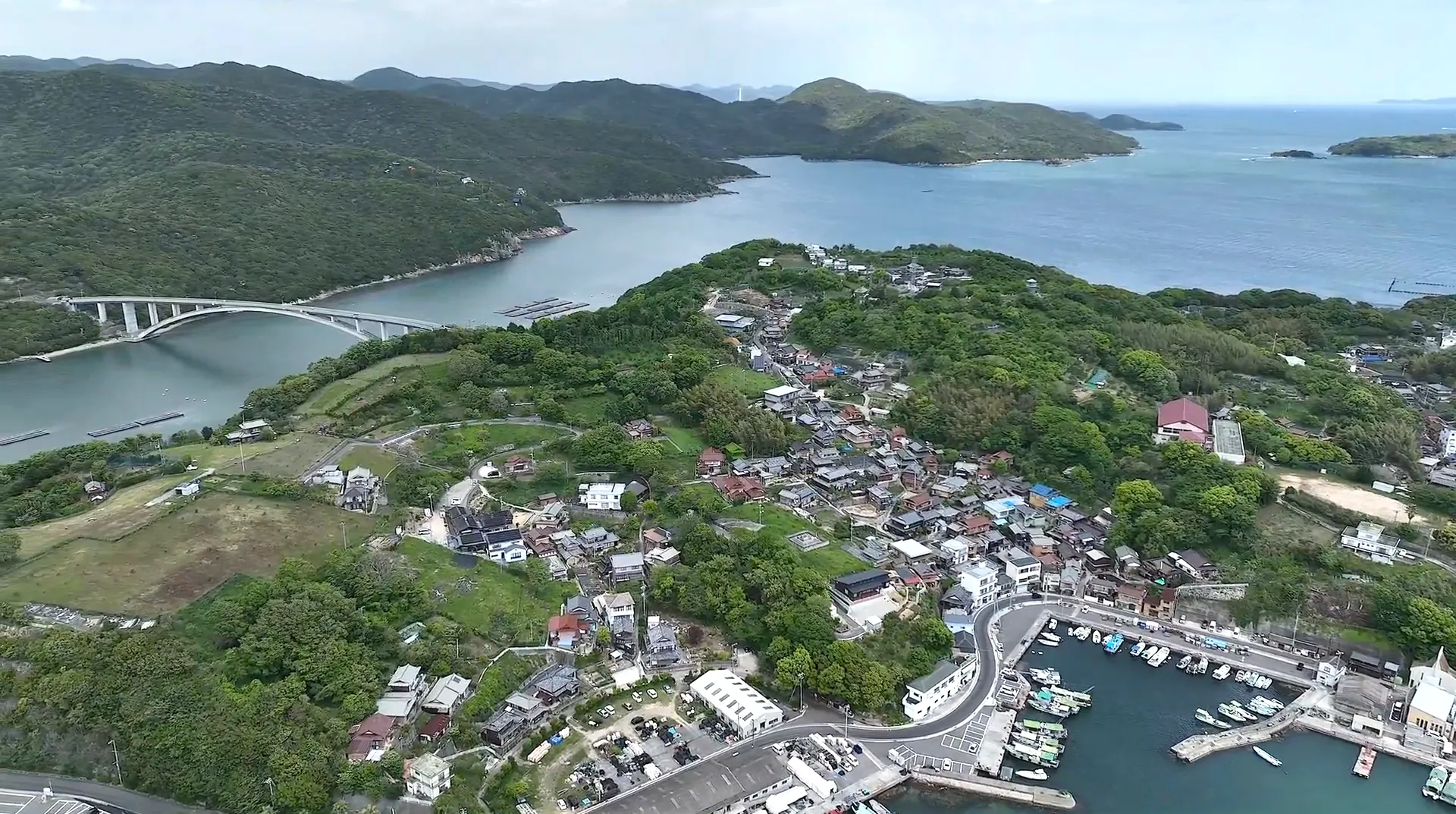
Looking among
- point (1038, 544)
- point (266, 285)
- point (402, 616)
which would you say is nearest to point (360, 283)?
point (266, 285)

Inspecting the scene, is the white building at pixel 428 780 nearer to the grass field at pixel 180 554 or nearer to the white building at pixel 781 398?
the grass field at pixel 180 554

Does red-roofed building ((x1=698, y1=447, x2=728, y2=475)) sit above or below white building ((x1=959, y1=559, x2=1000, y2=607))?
above

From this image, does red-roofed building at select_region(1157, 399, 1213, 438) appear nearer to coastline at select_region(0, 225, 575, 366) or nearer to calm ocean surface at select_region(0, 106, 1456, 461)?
calm ocean surface at select_region(0, 106, 1456, 461)

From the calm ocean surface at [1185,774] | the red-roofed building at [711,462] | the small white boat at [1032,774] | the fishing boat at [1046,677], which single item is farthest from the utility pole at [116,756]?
the fishing boat at [1046,677]

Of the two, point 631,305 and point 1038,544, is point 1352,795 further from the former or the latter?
point 631,305

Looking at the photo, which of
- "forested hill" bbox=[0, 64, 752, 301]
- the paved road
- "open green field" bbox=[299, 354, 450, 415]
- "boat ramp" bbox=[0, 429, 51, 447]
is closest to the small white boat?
the paved road

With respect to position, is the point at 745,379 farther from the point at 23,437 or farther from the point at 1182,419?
the point at 23,437
